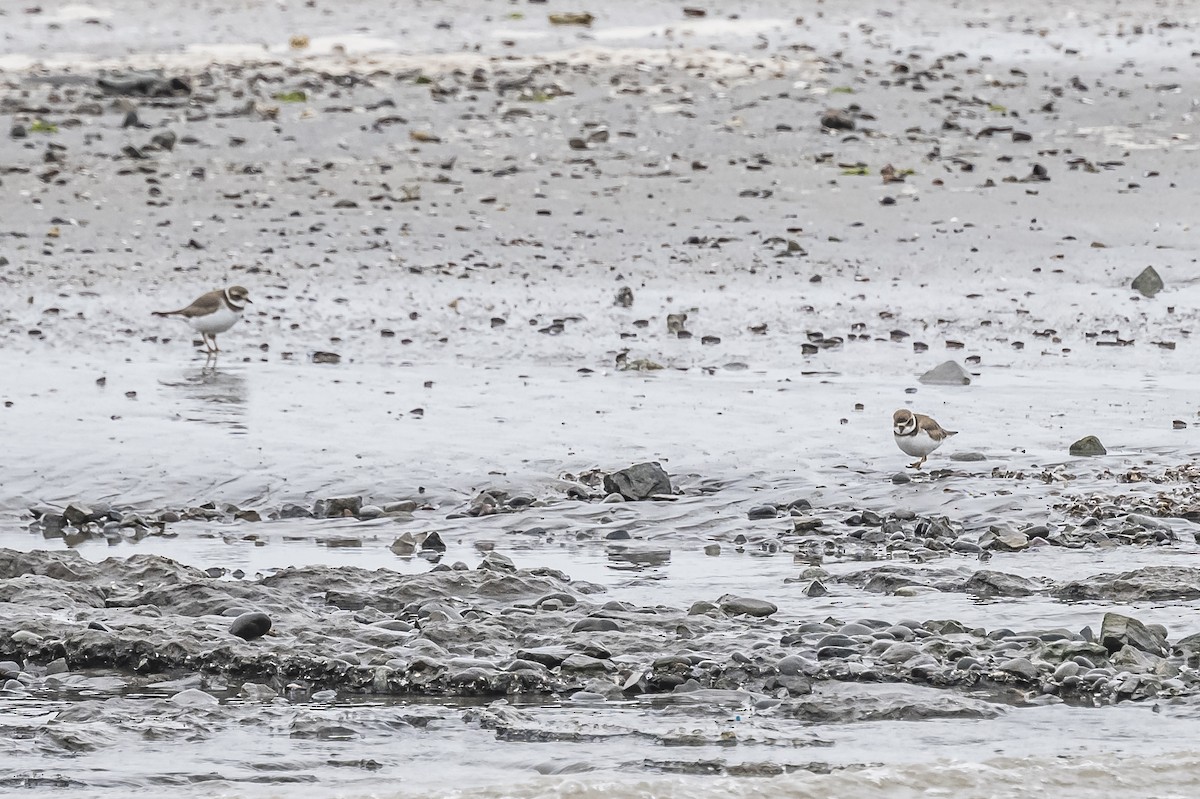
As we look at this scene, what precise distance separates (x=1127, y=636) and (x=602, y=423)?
4.39 m

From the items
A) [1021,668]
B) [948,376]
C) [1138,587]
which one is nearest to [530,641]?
[1021,668]

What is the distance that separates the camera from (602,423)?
32.5ft

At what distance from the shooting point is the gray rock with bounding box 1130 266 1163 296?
1284 centimetres

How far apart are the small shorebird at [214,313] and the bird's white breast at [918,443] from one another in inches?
189

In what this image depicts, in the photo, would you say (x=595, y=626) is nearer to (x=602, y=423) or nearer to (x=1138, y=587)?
(x=1138, y=587)

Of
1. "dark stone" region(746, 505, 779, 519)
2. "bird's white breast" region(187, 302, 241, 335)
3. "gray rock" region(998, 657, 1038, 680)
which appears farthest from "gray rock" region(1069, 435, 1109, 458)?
"bird's white breast" region(187, 302, 241, 335)

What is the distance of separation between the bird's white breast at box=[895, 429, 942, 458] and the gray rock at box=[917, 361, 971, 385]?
2038 millimetres

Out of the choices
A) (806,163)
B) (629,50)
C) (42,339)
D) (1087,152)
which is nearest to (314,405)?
(42,339)

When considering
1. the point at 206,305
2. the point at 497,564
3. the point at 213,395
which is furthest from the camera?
the point at 206,305

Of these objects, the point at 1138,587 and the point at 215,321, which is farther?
the point at 215,321

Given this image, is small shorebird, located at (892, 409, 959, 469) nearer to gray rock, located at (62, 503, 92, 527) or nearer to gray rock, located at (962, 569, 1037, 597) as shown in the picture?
gray rock, located at (962, 569, 1037, 597)

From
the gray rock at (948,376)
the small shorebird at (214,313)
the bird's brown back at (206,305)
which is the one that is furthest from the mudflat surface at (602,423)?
the bird's brown back at (206,305)

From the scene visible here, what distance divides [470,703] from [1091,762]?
6.21 feet

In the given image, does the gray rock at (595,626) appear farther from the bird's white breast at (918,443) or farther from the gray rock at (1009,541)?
the bird's white breast at (918,443)
